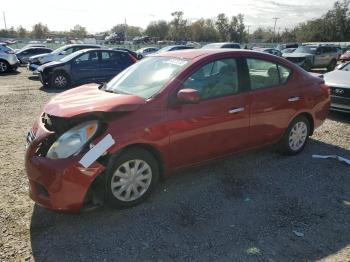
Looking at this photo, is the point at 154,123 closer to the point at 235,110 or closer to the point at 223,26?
the point at 235,110

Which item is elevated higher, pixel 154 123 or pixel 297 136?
pixel 154 123

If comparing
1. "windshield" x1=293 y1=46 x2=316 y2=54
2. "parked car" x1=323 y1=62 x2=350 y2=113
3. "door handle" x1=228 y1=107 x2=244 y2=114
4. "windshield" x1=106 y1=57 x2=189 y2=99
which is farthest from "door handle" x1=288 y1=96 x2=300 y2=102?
"windshield" x1=293 y1=46 x2=316 y2=54

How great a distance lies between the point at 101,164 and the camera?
3.74 m

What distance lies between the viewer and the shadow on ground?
3428 millimetres

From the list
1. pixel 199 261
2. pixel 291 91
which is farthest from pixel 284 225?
pixel 291 91

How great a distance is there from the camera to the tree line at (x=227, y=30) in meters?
80.3

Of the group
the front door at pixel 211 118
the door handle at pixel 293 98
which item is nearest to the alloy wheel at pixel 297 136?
the door handle at pixel 293 98

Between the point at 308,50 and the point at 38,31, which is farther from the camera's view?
the point at 38,31

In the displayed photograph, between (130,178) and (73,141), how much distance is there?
73 cm

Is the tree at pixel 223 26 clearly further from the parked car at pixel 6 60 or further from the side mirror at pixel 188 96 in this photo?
the side mirror at pixel 188 96

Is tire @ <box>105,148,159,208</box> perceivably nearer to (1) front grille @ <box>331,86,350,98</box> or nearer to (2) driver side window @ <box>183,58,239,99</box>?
(2) driver side window @ <box>183,58,239,99</box>

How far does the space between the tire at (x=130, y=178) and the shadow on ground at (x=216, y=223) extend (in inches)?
5.4

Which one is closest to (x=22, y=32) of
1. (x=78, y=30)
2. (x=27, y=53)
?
(x=78, y=30)

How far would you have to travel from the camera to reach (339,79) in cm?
890
